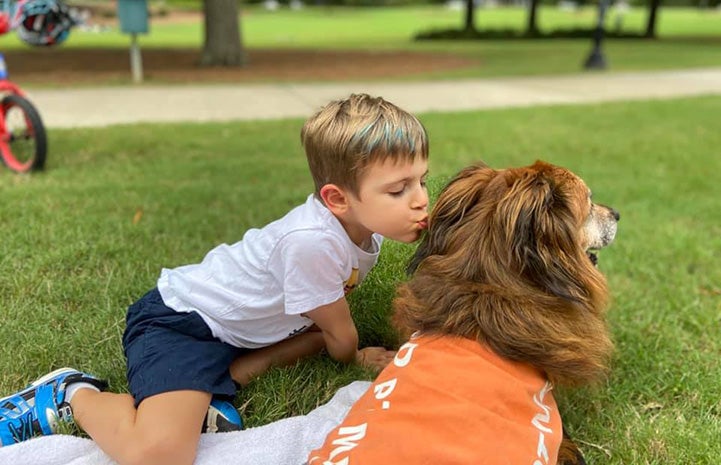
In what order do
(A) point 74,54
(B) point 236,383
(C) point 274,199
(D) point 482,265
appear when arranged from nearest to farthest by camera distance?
(D) point 482,265, (B) point 236,383, (C) point 274,199, (A) point 74,54

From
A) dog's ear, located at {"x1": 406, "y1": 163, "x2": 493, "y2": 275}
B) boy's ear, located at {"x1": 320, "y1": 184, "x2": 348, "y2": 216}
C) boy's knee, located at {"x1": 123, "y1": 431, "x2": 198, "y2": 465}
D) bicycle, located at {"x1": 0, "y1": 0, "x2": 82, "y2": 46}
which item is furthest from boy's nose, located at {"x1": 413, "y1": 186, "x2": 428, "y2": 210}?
bicycle, located at {"x1": 0, "y1": 0, "x2": 82, "y2": 46}

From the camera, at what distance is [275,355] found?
312cm

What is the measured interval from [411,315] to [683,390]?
68.7 inches

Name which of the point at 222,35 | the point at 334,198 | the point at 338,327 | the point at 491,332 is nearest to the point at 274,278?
the point at 338,327

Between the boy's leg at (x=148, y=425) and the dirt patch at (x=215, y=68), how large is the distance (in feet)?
36.5

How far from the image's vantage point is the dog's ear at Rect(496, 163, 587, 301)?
2.05 meters

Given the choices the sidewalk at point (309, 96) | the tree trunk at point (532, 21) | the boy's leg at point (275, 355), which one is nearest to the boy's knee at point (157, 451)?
the boy's leg at point (275, 355)

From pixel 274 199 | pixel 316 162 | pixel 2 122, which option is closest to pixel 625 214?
pixel 274 199

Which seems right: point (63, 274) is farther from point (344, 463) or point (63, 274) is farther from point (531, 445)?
point (531, 445)

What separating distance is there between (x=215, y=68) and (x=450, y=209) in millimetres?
14565

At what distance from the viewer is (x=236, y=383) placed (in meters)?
3.00

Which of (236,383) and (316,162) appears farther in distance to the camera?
(236,383)

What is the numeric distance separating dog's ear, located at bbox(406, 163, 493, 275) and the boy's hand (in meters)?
0.89

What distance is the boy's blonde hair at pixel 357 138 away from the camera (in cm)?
238
